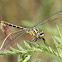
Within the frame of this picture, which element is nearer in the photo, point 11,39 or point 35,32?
point 11,39

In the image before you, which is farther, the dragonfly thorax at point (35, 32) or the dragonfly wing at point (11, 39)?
the dragonfly thorax at point (35, 32)

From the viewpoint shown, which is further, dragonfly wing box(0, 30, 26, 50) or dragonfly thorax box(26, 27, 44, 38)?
dragonfly thorax box(26, 27, 44, 38)

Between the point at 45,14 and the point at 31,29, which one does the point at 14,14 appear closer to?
the point at 45,14

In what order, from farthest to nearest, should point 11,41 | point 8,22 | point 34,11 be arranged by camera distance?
point 34,11
point 8,22
point 11,41

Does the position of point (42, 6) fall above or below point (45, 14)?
above

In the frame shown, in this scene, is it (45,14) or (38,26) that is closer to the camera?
(38,26)

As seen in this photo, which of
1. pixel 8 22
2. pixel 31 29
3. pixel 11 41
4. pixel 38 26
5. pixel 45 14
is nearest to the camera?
pixel 11 41

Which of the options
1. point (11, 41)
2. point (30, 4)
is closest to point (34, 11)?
point (30, 4)

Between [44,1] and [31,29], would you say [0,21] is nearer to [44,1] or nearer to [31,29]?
[31,29]

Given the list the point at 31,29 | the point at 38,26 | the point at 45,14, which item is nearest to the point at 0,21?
the point at 31,29

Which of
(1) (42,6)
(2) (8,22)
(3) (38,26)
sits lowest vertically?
(3) (38,26)
